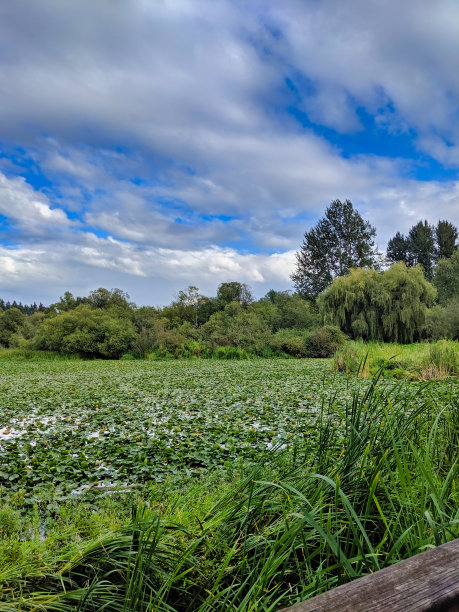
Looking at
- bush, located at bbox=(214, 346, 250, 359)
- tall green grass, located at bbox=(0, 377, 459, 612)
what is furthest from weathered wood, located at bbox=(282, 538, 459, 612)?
bush, located at bbox=(214, 346, 250, 359)

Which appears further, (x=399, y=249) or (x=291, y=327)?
(x=399, y=249)

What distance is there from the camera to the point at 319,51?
6430 millimetres

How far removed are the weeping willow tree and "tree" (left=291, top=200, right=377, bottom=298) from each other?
13.7 m

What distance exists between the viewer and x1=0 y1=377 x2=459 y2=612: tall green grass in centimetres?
123

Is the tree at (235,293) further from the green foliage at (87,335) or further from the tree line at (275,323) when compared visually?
the green foliage at (87,335)

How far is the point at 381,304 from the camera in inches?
741

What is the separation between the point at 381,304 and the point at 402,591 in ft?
64.7

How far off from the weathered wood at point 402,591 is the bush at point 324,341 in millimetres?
17620

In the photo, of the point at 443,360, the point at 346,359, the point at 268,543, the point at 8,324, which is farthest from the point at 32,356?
the point at 268,543

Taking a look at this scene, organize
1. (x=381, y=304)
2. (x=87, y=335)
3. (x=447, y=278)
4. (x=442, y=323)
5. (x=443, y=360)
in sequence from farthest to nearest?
(x=447, y=278) < (x=87, y=335) < (x=381, y=304) < (x=442, y=323) < (x=443, y=360)

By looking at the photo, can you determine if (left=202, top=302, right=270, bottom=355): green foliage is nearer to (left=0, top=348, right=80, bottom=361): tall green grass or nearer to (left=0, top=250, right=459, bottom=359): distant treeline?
(left=0, top=250, right=459, bottom=359): distant treeline

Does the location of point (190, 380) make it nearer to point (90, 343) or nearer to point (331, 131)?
point (331, 131)

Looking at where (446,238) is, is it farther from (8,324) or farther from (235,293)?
(8,324)

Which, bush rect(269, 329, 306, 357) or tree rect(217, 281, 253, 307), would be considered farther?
tree rect(217, 281, 253, 307)
